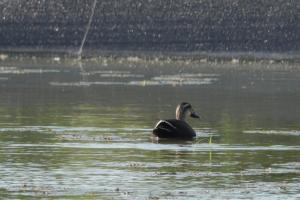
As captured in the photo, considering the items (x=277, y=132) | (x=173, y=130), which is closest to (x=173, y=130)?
(x=173, y=130)

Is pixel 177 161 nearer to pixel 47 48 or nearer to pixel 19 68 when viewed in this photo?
pixel 19 68

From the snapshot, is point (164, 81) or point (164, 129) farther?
point (164, 81)

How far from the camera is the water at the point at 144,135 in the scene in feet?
53.5

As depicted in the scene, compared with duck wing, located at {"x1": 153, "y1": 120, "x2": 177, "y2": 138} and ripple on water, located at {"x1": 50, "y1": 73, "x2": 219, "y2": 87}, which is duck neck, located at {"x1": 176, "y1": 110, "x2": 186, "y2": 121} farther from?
ripple on water, located at {"x1": 50, "y1": 73, "x2": 219, "y2": 87}

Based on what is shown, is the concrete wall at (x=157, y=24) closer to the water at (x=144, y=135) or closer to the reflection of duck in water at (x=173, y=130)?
the water at (x=144, y=135)

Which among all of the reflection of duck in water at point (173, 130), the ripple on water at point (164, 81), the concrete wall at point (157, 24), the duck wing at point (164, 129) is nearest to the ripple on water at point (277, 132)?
the reflection of duck in water at point (173, 130)

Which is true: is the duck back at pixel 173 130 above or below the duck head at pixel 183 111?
below

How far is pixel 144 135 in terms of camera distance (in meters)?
22.1

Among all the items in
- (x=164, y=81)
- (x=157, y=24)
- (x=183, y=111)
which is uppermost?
(x=157, y=24)

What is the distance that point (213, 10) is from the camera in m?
46.0

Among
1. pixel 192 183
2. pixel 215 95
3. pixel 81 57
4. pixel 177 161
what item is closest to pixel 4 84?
pixel 215 95

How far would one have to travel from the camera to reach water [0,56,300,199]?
16297 millimetres

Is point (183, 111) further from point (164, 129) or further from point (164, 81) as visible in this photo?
point (164, 81)

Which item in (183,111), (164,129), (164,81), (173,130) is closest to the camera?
(164,129)
